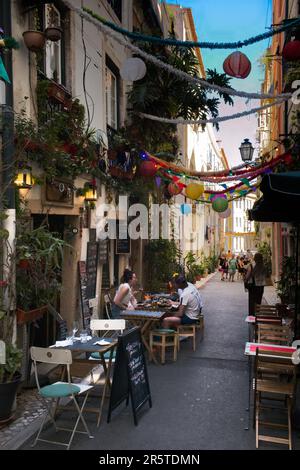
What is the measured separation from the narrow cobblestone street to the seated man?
558 millimetres

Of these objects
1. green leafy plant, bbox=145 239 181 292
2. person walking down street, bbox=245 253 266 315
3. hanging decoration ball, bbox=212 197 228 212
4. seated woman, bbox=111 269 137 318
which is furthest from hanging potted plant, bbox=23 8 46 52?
green leafy plant, bbox=145 239 181 292

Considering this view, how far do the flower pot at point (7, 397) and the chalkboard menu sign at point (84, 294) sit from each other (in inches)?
132

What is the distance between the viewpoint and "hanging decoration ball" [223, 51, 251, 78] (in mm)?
5938

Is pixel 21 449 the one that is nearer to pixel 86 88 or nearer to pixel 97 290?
pixel 97 290

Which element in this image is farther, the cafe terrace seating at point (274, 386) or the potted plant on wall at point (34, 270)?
the potted plant on wall at point (34, 270)

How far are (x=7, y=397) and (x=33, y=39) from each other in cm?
452

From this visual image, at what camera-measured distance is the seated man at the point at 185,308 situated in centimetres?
822

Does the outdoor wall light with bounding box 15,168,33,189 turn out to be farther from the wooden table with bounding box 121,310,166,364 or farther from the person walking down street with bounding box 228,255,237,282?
the person walking down street with bounding box 228,255,237,282

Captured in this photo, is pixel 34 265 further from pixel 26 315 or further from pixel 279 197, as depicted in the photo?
pixel 279 197

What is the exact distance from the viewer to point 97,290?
9398mm

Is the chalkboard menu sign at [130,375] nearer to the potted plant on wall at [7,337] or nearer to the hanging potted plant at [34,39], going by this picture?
the potted plant on wall at [7,337]

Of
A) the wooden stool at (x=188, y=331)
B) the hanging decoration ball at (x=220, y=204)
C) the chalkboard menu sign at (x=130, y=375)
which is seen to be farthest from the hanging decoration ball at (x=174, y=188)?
the chalkboard menu sign at (x=130, y=375)

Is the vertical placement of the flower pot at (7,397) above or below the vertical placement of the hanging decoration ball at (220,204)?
below

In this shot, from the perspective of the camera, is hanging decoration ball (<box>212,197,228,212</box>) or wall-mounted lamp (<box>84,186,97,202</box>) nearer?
wall-mounted lamp (<box>84,186,97,202</box>)
